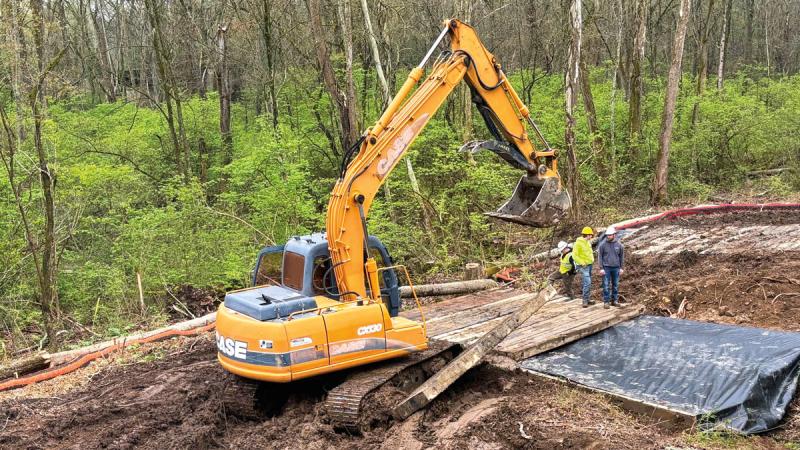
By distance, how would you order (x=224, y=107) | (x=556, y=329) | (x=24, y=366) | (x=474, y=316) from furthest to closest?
(x=224, y=107) < (x=474, y=316) < (x=24, y=366) < (x=556, y=329)

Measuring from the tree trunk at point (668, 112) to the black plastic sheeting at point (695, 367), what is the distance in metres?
12.2

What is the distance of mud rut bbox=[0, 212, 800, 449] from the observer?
6629 mm

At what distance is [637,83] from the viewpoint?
22.6m

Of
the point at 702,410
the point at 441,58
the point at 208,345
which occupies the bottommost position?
the point at 208,345

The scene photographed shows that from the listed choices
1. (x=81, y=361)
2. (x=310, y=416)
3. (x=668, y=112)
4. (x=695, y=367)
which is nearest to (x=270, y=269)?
(x=310, y=416)

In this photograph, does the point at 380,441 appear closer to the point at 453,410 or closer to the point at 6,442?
the point at 453,410

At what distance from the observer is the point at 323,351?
283 inches

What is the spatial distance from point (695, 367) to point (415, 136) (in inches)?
178

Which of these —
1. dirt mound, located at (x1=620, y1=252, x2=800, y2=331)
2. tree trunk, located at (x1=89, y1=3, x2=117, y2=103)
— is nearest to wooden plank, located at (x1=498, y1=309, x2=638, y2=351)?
dirt mound, located at (x1=620, y1=252, x2=800, y2=331)

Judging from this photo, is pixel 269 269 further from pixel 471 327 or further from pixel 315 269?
pixel 471 327

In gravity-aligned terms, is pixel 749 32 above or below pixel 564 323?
above

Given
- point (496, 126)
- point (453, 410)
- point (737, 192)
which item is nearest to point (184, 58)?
point (737, 192)

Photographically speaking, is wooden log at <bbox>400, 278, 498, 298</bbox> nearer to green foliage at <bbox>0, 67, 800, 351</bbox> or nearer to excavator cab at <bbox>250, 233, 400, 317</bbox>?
green foliage at <bbox>0, 67, 800, 351</bbox>

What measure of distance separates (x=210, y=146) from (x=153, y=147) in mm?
2455
